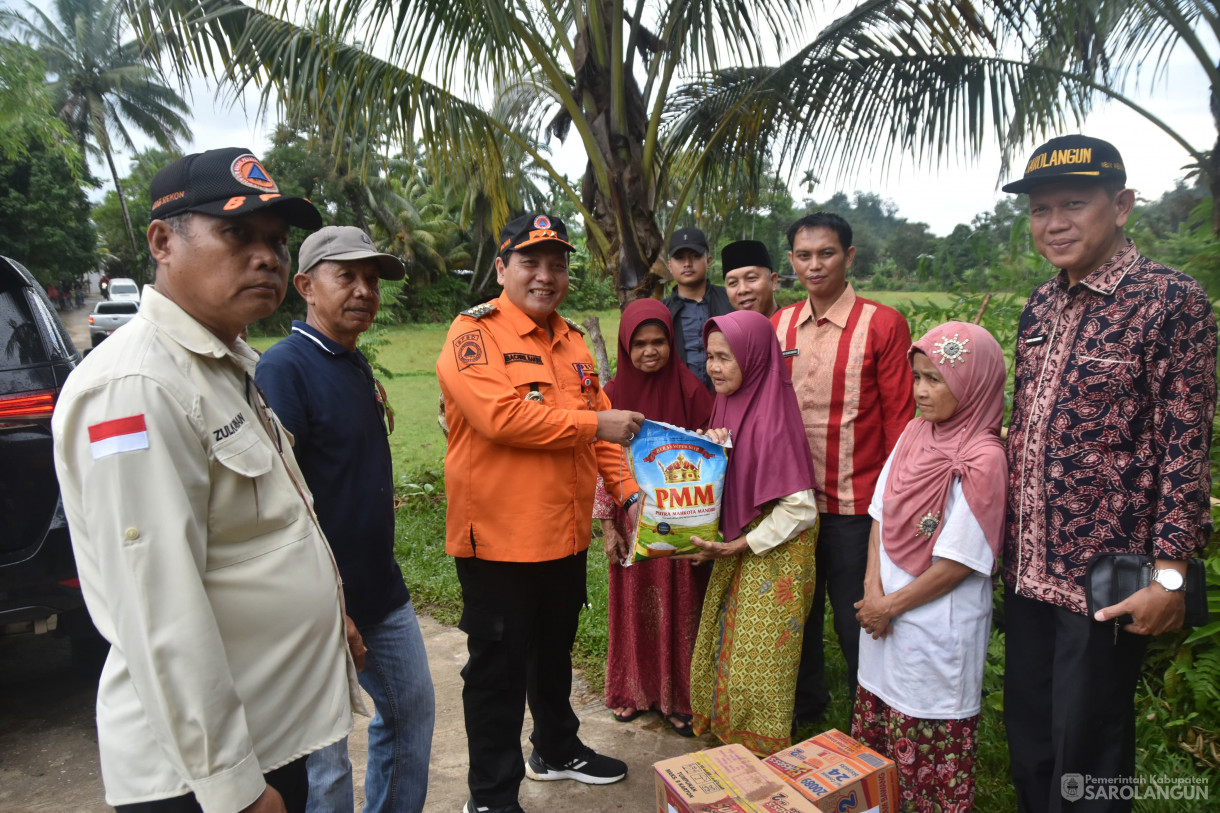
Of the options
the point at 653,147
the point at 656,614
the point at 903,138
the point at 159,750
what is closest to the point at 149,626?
the point at 159,750

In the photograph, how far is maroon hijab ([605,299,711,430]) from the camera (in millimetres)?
3316

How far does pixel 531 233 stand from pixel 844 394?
1379 mm

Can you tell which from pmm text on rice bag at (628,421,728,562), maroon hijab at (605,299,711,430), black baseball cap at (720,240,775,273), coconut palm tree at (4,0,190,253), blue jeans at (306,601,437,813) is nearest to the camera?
blue jeans at (306,601,437,813)


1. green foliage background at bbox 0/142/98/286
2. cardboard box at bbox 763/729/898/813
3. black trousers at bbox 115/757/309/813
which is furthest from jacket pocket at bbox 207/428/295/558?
green foliage background at bbox 0/142/98/286

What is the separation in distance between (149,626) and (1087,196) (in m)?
2.52

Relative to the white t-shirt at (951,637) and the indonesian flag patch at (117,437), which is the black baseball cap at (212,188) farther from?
the white t-shirt at (951,637)

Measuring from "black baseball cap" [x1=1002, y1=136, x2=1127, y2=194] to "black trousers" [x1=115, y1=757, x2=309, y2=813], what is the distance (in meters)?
2.46

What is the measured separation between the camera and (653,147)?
4.84 metres

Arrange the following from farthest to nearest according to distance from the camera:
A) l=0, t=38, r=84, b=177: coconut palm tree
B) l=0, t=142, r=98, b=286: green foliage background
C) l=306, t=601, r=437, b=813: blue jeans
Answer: l=0, t=142, r=98, b=286: green foliage background
l=0, t=38, r=84, b=177: coconut palm tree
l=306, t=601, r=437, b=813: blue jeans

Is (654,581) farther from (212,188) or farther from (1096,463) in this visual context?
(212,188)

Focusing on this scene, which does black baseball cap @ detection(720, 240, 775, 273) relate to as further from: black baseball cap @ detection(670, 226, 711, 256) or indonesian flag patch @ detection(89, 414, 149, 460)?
indonesian flag patch @ detection(89, 414, 149, 460)

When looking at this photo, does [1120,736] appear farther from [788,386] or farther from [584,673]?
[584,673]

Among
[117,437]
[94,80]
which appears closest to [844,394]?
[117,437]

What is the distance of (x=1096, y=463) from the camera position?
2146 mm
